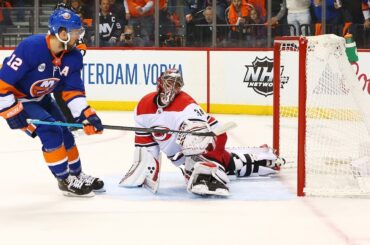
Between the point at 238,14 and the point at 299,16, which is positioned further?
the point at 238,14

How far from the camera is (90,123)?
347 cm

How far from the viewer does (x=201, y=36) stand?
27.4ft

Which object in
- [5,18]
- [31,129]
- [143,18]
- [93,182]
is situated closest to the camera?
[31,129]

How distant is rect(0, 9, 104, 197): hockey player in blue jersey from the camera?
132 inches

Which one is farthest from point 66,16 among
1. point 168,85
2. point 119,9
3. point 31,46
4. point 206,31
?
point 119,9

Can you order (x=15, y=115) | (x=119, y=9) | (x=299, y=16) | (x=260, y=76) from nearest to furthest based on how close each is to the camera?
(x=15, y=115), (x=260, y=76), (x=299, y=16), (x=119, y=9)

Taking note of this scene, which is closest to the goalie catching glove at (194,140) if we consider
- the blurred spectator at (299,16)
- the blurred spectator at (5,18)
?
the blurred spectator at (299,16)

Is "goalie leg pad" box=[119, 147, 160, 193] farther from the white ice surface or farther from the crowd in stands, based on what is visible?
the crowd in stands

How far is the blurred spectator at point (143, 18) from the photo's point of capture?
8.55 meters

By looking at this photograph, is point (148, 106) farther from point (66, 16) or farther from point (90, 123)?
point (66, 16)

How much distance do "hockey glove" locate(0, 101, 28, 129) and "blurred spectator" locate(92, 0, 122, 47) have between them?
525cm

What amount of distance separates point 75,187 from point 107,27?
17.6 feet

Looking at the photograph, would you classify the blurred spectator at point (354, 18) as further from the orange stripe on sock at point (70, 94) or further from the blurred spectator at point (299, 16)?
the orange stripe on sock at point (70, 94)

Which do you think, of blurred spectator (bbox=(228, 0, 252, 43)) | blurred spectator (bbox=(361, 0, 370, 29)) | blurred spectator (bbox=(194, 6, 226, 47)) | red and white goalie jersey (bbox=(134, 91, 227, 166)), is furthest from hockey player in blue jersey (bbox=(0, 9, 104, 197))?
blurred spectator (bbox=(361, 0, 370, 29))
